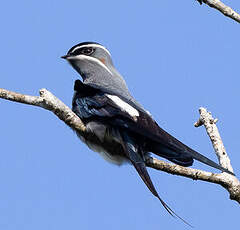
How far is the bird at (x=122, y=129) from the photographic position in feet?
15.9

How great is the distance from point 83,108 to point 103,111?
1.00 feet

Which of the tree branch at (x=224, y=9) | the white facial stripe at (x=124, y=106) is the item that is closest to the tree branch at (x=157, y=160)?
the white facial stripe at (x=124, y=106)

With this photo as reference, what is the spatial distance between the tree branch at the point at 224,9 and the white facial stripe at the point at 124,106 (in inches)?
47.5

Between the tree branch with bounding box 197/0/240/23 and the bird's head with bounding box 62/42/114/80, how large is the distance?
79.1 inches

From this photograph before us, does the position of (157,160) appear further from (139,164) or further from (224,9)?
(224,9)

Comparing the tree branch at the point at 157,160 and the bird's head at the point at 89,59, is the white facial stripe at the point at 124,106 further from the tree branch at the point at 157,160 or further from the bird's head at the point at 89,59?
the bird's head at the point at 89,59

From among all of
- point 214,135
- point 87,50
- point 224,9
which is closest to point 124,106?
point 214,135

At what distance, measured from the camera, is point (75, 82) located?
5.97 meters

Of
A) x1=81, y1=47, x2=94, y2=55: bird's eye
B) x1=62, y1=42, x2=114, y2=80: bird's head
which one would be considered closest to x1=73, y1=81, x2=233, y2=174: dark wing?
x1=62, y1=42, x2=114, y2=80: bird's head

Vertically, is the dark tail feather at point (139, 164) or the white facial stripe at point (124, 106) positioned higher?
the white facial stripe at point (124, 106)

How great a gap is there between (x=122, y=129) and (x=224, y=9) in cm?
144

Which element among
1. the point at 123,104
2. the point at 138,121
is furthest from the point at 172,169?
the point at 123,104

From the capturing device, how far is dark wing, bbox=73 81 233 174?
4777 mm

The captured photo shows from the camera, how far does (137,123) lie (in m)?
5.16
